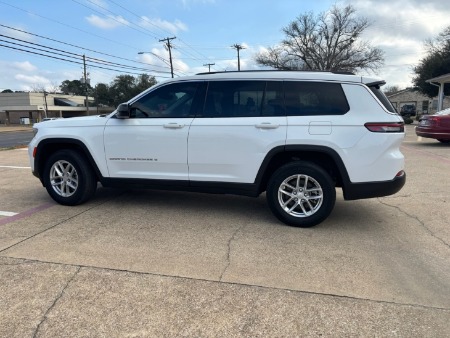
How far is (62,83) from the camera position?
11050 centimetres

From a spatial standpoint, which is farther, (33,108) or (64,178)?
(33,108)

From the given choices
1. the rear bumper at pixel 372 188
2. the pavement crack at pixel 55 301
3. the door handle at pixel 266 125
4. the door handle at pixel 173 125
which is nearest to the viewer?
the pavement crack at pixel 55 301

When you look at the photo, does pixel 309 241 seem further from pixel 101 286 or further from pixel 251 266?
pixel 101 286

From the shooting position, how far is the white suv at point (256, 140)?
173 inches

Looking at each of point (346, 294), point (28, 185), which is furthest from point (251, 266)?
point (28, 185)

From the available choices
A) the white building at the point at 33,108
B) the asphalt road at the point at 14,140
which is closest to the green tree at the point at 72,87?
the white building at the point at 33,108

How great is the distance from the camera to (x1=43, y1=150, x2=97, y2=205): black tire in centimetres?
541

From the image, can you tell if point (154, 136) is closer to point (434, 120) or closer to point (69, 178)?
point (69, 178)

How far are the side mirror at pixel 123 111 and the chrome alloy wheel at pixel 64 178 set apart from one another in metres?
1.12

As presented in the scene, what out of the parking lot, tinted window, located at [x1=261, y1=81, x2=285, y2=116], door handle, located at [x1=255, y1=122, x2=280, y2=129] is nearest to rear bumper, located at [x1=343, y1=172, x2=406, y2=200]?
the parking lot

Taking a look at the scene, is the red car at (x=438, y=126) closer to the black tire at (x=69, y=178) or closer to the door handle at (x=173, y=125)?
the door handle at (x=173, y=125)

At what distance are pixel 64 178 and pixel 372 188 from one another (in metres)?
4.21

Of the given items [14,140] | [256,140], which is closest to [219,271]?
[256,140]

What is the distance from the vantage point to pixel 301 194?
15.0 feet
